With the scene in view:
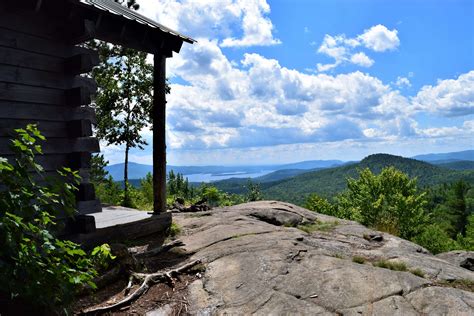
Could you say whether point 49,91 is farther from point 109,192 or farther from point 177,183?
point 177,183

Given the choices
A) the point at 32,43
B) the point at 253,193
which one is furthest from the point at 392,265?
the point at 253,193

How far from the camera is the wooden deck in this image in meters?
7.42

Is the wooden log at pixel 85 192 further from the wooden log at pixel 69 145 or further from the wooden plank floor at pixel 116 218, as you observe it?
the wooden plank floor at pixel 116 218

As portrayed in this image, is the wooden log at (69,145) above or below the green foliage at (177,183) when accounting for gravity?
above

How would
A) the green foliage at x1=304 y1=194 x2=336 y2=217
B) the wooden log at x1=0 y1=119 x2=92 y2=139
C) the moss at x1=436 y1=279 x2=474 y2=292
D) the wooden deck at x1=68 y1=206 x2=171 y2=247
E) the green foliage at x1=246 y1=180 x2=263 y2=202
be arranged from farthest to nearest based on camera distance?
the green foliage at x1=246 y1=180 x2=263 y2=202
the green foliage at x1=304 y1=194 x2=336 y2=217
the wooden deck at x1=68 y1=206 x2=171 y2=247
the wooden log at x1=0 y1=119 x2=92 y2=139
the moss at x1=436 y1=279 x2=474 y2=292

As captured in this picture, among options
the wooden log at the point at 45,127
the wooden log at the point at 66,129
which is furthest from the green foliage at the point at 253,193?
the wooden log at the point at 45,127

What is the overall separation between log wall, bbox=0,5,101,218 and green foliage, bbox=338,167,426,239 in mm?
36456

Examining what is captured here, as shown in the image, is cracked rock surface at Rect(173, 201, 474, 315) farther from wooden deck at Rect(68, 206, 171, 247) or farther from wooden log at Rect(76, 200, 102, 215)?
wooden log at Rect(76, 200, 102, 215)

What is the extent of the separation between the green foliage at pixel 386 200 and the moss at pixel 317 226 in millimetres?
29779

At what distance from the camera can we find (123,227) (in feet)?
27.5

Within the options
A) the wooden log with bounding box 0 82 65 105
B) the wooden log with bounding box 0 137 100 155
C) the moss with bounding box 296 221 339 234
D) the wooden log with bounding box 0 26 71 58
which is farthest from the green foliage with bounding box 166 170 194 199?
the wooden log with bounding box 0 26 71 58

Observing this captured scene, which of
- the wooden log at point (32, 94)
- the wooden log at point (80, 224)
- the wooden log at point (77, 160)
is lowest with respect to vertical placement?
the wooden log at point (80, 224)

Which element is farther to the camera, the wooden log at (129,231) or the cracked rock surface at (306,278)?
the wooden log at (129,231)

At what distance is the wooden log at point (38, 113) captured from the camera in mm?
6340
